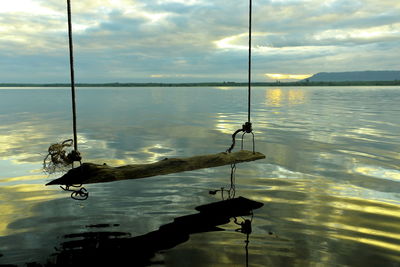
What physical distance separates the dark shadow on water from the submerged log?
1.10 m

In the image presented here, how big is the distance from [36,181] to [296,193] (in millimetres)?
7864

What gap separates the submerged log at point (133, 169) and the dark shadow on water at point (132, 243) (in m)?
1.10

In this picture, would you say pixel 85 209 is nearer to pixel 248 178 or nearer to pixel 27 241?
pixel 27 241

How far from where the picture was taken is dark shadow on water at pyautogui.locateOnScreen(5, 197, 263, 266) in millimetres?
5117

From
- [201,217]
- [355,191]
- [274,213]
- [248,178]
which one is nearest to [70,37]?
[201,217]

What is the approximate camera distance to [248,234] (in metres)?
6.09

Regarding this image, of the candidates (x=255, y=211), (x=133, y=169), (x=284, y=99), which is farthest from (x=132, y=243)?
(x=284, y=99)

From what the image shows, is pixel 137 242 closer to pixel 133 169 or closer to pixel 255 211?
pixel 133 169

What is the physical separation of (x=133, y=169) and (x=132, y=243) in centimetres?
135

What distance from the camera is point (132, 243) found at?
5.72 metres

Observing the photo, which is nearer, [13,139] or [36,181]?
[36,181]

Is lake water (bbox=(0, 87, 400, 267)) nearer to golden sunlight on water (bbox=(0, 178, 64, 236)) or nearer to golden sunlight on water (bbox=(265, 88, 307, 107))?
golden sunlight on water (bbox=(0, 178, 64, 236))

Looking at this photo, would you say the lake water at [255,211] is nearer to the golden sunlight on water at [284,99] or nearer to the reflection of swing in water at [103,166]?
the reflection of swing in water at [103,166]

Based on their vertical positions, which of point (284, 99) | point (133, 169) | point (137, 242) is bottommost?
point (137, 242)
